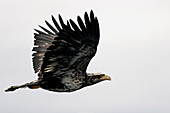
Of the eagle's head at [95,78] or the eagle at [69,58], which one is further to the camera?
the eagle's head at [95,78]

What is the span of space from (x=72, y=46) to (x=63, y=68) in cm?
116

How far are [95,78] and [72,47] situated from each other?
251cm

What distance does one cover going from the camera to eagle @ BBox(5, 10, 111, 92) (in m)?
16.8

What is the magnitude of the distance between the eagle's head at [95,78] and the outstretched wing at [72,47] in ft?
2.79

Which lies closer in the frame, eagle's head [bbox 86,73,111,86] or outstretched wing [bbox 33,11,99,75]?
outstretched wing [bbox 33,11,99,75]

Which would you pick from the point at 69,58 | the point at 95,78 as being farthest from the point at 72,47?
the point at 95,78

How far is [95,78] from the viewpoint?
1944cm

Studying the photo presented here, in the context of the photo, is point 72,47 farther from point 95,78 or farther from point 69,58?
point 95,78

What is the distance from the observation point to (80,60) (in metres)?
17.8

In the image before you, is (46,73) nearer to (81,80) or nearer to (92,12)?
(81,80)

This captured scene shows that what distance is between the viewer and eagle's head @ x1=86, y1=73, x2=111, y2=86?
1917 centimetres

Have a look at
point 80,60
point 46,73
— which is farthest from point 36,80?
point 80,60

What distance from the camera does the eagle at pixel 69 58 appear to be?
661 inches

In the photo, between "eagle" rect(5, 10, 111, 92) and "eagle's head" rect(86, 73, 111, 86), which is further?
"eagle's head" rect(86, 73, 111, 86)
